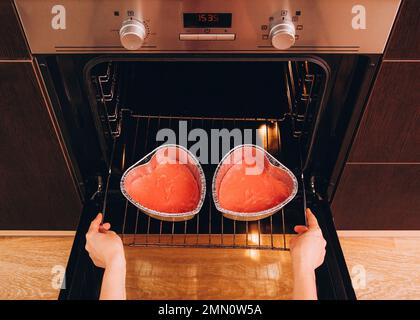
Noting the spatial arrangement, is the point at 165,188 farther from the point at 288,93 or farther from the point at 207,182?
the point at 288,93

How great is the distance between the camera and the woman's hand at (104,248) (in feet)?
4.02

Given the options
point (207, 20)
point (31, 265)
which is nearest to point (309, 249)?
point (207, 20)

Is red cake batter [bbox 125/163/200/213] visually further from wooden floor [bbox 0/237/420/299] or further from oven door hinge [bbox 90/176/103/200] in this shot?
wooden floor [bbox 0/237/420/299]

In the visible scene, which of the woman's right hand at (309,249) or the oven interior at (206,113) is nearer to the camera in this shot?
the woman's right hand at (309,249)

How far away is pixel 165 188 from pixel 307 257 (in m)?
0.40

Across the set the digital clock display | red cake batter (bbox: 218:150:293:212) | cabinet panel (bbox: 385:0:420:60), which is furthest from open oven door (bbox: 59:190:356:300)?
the digital clock display

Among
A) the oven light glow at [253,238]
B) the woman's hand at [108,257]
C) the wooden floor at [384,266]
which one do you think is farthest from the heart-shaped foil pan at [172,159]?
the wooden floor at [384,266]

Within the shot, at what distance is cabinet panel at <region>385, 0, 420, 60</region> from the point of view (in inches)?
41.0

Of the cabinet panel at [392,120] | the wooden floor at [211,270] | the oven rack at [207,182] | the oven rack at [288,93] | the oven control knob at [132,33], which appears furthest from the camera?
the wooden floor at [211,270]

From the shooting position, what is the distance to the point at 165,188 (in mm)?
1338

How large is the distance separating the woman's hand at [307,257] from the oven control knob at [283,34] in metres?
0.45

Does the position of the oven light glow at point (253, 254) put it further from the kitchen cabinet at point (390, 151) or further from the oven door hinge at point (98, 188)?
the oven door hinge at point (98, 188)
